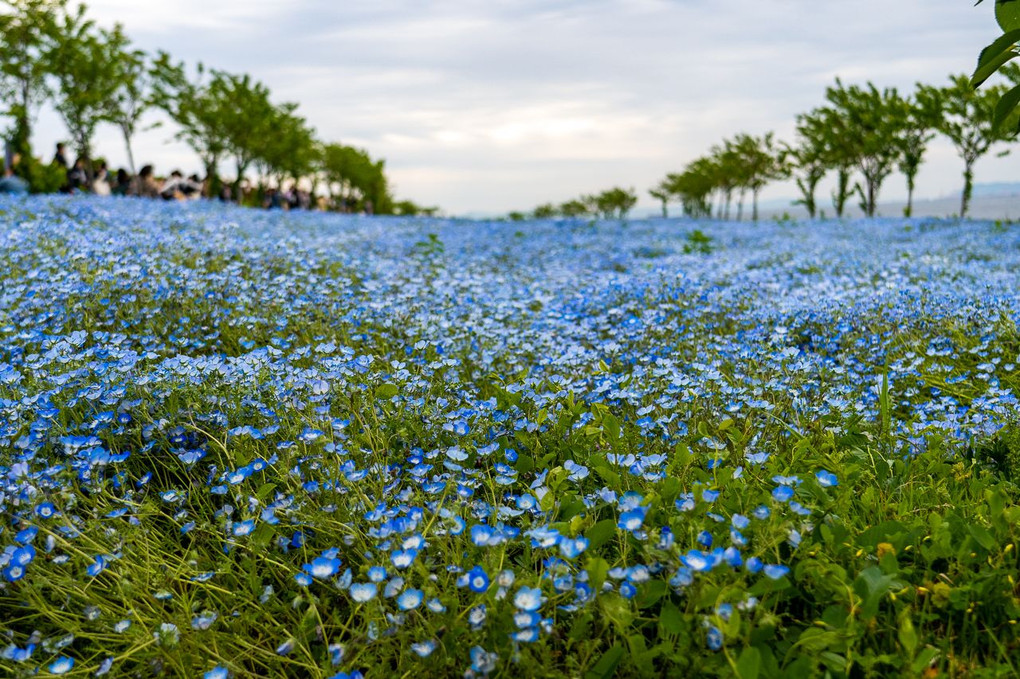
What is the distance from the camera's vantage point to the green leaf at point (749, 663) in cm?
187

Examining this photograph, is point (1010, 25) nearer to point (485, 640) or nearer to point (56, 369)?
point (485, 640)

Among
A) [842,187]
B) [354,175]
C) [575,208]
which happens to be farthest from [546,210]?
[842,187]

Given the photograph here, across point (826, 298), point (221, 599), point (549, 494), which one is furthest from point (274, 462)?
point (826, 298)

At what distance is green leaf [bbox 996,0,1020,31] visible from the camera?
7.56 ft

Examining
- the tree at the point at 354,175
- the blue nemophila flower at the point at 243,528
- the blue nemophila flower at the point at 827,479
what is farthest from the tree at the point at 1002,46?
the tree at the point at 354,175

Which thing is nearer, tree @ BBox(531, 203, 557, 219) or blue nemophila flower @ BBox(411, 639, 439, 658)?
blue nemophila flower @ BBox(411, 639, 439, 658)

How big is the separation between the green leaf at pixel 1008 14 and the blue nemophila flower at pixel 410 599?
2583 millimetres

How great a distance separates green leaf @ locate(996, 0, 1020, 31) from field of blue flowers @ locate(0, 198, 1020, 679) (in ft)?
5.35

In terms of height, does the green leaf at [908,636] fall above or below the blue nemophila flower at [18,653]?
above

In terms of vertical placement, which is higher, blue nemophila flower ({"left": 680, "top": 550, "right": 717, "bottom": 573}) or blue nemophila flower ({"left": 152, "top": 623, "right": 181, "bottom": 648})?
blue nemophila flower ({"left": 680, "top": 550, "right": 717, "bottom": 573})

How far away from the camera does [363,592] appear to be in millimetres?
2176

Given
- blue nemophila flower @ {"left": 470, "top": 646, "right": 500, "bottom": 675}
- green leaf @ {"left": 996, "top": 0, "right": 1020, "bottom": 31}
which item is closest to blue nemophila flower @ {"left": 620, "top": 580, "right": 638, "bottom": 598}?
blue nemophila flower @ {"left": 470, "top": 646, "right": 500, "bottom": 675}

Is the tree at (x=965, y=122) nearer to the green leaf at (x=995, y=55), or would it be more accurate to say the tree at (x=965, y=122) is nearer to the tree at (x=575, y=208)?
the green leaf at (x=995, y=55)

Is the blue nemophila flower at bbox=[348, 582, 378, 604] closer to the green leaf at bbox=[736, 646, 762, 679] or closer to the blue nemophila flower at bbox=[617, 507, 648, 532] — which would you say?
the blue nemophila flower at bbox=[617, 507, 648, 532]
